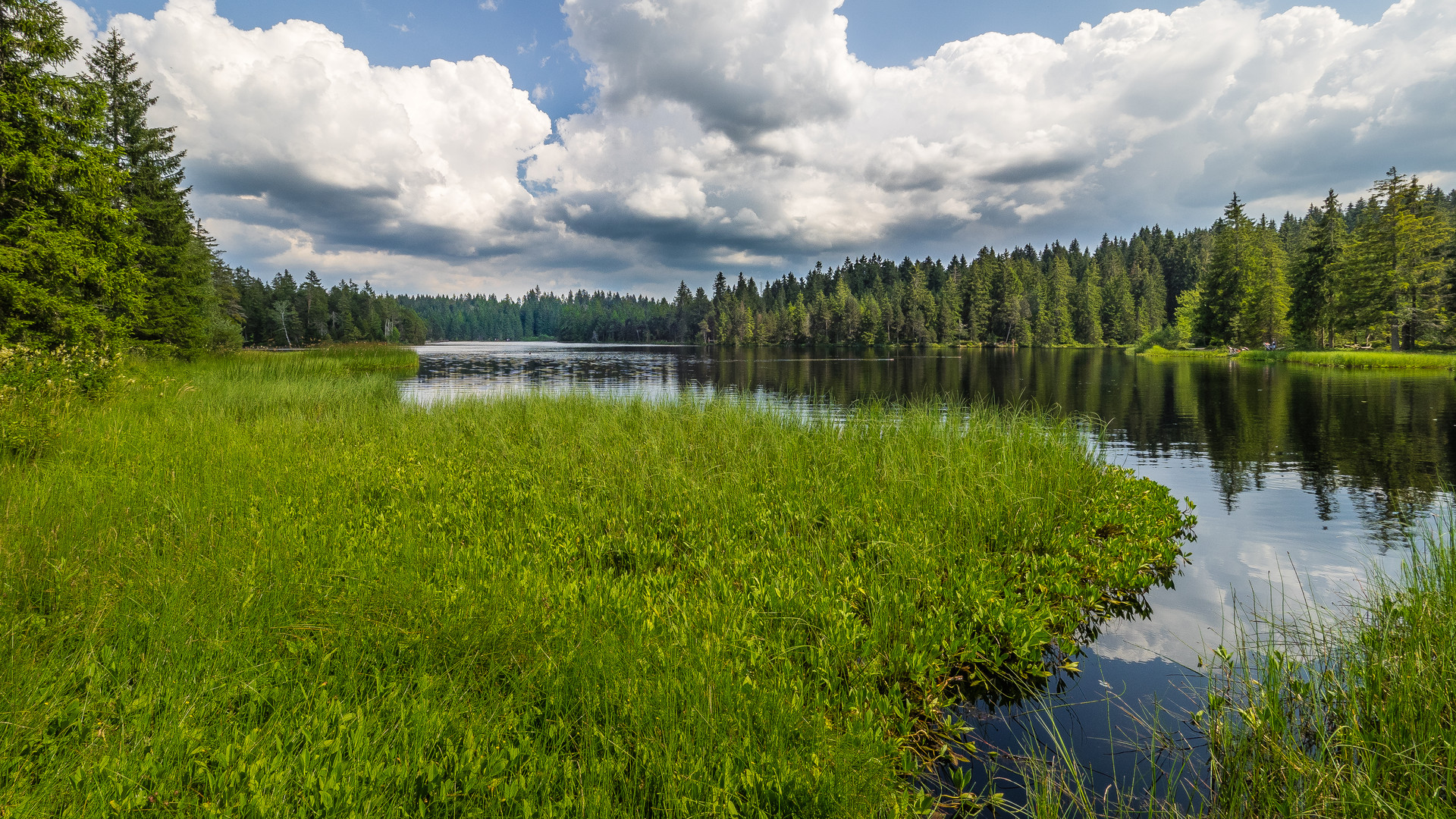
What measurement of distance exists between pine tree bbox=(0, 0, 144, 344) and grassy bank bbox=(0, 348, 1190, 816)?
9522mm

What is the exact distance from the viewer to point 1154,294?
99.1m

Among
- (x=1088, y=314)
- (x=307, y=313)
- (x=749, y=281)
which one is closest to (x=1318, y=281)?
(x=1088, y=314)

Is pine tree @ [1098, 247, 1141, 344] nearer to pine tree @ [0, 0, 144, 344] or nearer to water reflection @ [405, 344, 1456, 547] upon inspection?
water reflection @ [405, 344, 1456, 547]

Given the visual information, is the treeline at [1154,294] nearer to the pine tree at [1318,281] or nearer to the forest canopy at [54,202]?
the pine tree at [1318,281]

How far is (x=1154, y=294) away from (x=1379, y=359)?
66.8 metres

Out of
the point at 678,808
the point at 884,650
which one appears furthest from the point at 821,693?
the point at 678,808

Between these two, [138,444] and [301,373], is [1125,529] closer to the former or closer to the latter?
[138,444]

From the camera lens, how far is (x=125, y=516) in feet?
19.2

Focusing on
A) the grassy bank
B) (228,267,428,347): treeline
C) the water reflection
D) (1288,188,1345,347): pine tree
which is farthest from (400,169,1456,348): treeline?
(228,267,428,347): treeline

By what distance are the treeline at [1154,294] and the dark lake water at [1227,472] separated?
52.2 ft

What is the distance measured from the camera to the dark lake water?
539 cm

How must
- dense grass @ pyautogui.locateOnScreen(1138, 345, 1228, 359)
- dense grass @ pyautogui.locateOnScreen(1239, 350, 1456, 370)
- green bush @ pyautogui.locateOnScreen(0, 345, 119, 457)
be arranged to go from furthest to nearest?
dense grass @ pyautogui.locateOnScreen(1138, 345, 1228, 359) < dense grass @ pyautogui.locateOnScreen(1239, 350, 1456, 370) < green bush @ pyautogui.locateOnScreen(0, 345, 119, 457)

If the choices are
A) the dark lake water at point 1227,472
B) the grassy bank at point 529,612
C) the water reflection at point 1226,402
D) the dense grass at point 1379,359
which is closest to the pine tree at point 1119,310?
the water reflection at point 1226,402

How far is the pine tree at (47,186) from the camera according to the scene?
1499 centimetres
